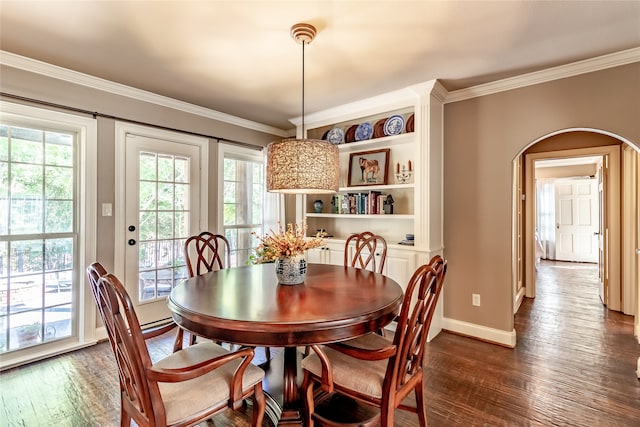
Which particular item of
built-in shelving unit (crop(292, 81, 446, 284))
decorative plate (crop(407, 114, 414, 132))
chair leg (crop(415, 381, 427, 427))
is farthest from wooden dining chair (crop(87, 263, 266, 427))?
decorative plate (crop(407, 114, 414, 132))

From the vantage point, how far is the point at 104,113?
9.38 feet

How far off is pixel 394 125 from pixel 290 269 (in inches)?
83.2

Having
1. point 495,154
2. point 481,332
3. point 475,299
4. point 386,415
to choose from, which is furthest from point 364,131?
point 386,415

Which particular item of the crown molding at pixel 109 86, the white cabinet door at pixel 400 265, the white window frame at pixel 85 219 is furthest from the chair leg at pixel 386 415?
the crown molding at pixel 109 86

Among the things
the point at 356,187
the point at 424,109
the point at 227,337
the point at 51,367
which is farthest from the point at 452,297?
the point at 51,367

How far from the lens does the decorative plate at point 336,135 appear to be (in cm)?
374

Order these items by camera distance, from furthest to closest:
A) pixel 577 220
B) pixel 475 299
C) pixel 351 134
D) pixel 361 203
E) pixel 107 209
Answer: pixel 577 220 < pixel 351 134 < pixel 361 203 < pixel 475 299 < pixel 107 209

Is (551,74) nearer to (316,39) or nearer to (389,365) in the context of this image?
(316,39)

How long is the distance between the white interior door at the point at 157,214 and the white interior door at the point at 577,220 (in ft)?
26.7

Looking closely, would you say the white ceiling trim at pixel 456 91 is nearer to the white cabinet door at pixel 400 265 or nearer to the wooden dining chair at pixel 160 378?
the white cabinet door at pixel 400 265

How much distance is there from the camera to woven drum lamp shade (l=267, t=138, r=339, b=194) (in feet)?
6.28

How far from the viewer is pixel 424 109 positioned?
2.95 meters

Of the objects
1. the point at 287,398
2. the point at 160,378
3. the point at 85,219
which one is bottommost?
the point at 287,398

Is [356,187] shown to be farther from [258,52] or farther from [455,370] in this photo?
[455,370]
